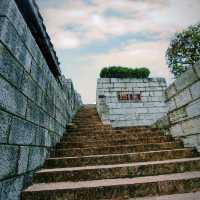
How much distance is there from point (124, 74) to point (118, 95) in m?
1.87

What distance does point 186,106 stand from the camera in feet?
12.7

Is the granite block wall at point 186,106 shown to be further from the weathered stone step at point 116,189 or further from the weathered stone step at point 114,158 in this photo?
the weathered stone step at point 116,189

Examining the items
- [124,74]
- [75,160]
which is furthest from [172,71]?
[75,160]

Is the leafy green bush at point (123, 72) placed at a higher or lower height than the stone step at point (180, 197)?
higher

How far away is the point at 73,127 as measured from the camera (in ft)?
21.4

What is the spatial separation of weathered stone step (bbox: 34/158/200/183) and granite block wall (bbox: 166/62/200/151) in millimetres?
730

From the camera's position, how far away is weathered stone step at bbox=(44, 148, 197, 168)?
3484mm

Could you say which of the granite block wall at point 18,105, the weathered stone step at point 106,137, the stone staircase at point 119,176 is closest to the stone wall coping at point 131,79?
the weathered stone step at point 106,137

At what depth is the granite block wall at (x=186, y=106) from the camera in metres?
3.52

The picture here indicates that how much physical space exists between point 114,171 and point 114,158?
0.58 metres

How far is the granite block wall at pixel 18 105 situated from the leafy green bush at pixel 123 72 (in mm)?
8734

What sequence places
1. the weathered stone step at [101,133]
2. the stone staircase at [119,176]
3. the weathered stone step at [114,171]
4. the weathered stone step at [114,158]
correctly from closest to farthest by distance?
the stone staircase at [119,176]
the weathered stone step at [114,171]
the weathered stone step at [114,158]
the weathered stone step at [101,133]

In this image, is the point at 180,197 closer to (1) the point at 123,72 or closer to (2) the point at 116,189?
(2) the point at 116,189

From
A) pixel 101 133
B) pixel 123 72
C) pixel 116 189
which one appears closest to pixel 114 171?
pixel 116 189
